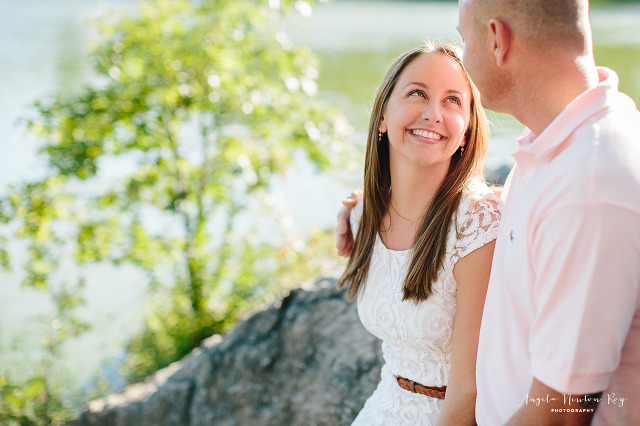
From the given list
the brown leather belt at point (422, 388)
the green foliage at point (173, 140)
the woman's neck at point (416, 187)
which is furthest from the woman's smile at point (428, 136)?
the green foliage at point (173, 140)

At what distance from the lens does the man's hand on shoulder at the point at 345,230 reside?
268cm

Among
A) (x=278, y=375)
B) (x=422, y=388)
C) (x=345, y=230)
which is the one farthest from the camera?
(x=278, y=375)

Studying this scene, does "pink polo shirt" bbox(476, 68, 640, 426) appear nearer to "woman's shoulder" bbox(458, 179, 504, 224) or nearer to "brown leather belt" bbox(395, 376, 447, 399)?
"woman's shoulder" bbox(458, 179, 504, 224)

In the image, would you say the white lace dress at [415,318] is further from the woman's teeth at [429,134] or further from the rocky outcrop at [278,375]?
the rocky outcrop at [278,375]

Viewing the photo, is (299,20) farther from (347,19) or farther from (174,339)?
(347,19)

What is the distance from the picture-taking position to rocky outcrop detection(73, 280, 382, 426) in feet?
10.2

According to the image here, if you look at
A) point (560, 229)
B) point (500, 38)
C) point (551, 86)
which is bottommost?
point (560, 229)

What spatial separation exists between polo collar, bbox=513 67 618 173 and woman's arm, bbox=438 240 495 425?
0.63 metres

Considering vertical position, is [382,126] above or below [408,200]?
above

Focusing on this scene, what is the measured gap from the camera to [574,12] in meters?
1.40

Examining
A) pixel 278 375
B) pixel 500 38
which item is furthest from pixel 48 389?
pixel 500 38

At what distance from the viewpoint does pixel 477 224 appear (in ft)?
6.57

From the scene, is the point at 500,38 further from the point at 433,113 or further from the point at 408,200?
the point at 408,200

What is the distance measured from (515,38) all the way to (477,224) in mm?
722
